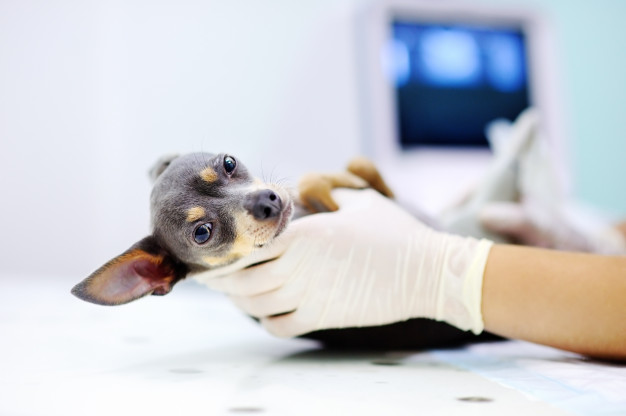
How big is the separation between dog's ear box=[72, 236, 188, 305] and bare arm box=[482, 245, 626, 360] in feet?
2.35

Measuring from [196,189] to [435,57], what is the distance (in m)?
3.50

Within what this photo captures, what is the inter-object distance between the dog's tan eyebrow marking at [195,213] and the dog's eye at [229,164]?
16cm

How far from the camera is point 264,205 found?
120 cm

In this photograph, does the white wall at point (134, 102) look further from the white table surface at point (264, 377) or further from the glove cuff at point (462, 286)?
the glove cuff at point (462, 286)

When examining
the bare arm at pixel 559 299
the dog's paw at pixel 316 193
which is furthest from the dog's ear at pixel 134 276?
the bare arm at pixel 559 299

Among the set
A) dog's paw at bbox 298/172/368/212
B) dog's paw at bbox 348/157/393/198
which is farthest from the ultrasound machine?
dog's paw at bbox 298/172/368/212

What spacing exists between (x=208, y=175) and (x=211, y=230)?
14cm

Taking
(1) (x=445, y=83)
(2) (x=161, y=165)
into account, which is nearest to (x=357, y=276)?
(2) (x=161, y=165)

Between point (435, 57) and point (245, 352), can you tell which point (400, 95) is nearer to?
point (435, 57)

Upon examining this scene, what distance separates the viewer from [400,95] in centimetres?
423

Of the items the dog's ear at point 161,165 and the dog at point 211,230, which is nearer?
the dog at point 211,230

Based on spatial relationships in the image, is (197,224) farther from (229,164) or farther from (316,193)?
(316,193)

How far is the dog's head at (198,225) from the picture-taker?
3.94 ft

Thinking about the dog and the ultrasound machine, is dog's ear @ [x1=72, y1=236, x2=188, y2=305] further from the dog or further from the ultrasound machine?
the ultrasound machine
